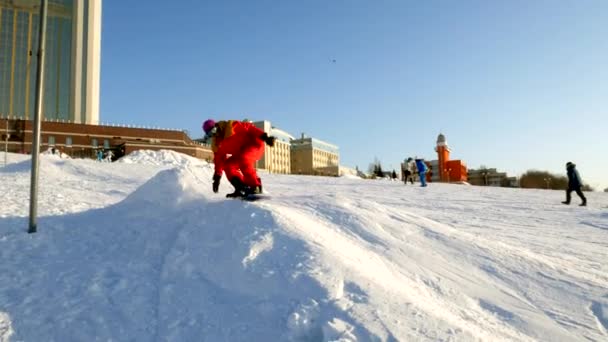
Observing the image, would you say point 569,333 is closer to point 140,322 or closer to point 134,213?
point 140,322

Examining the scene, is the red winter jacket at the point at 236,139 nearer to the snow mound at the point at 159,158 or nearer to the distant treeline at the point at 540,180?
the snow mound at the point at 159,158

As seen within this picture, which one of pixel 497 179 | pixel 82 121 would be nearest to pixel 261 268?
pixel 82 121

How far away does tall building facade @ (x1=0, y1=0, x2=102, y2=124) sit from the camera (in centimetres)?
5219

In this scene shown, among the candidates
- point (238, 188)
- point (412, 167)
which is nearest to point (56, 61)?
point (412, 167)

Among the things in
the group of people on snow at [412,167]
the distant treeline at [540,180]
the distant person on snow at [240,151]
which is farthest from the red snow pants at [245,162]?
the distant treeline at [540,180]

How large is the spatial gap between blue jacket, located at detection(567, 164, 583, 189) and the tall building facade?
57.8 metres

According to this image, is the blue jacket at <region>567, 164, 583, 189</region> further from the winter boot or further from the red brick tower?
the red brick tower

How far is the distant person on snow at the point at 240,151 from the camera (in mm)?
5457

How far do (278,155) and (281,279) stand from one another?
9663 centimetres

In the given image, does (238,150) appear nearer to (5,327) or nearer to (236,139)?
(236,139)

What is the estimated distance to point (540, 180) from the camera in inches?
2392

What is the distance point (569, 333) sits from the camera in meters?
2.43

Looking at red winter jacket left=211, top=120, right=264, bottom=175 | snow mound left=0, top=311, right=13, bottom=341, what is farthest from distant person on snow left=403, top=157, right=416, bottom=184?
snow mound left=0, top=311, right=13, bottom=341

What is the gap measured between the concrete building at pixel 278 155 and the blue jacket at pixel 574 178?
78824 mm
